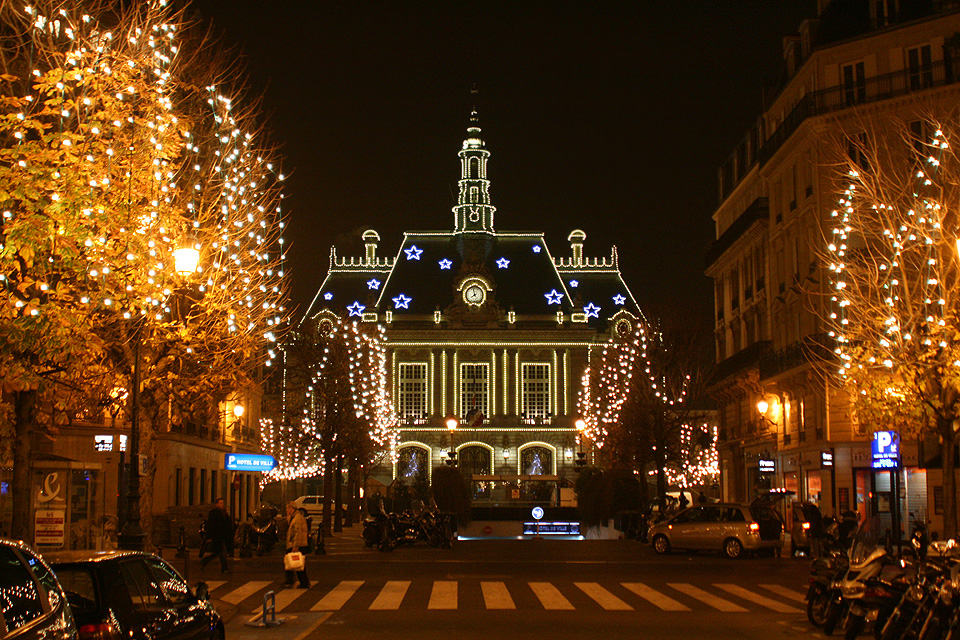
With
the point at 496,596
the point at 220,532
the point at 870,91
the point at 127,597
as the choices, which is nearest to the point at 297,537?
the point at 220,532

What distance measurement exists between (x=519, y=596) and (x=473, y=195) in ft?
240

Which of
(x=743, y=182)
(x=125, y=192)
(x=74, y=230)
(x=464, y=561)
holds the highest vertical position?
(x=743, y=182)

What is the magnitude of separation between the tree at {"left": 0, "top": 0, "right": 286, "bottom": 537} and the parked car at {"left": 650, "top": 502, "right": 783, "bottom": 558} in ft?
44.7

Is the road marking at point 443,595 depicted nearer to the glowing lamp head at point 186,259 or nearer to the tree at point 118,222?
the tree at point 118,222

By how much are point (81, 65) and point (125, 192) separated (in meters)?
2.37

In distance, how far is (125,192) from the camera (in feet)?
44.7

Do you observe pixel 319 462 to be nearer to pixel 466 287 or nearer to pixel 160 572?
pixel 466 287

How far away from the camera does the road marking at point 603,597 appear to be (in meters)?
15.8

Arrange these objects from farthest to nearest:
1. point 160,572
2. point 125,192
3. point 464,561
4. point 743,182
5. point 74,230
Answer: point 743,182 < point 464,561 < point 125,192 < point 74,230 < point 160,572

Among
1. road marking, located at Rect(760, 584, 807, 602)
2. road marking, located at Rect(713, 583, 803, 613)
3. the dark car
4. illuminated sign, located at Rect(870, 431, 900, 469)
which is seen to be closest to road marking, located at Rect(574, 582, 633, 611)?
road marking, located at Rect(713, 583, 803, 613)

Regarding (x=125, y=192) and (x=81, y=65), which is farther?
(x=81, y=65)

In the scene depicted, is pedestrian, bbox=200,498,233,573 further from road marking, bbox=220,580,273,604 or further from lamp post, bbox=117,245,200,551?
lamp post, bbox=117,245,200,551

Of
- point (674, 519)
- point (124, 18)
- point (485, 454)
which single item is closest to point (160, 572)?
point (124, 18)

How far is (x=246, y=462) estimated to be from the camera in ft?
81.9
